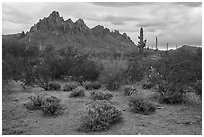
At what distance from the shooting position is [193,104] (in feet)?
39.5

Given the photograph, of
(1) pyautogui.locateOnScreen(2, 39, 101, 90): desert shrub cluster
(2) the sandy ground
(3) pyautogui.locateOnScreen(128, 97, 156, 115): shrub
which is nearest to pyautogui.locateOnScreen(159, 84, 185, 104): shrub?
(2) the sandy ground

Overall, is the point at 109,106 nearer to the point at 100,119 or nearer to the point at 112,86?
the point at 100,119

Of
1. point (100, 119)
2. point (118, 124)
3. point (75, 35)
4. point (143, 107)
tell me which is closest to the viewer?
point (100, 119)

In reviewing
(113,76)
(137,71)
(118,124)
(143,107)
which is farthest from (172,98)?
(137,71)

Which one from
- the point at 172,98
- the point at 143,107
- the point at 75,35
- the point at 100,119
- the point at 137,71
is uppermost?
the point at 75,35

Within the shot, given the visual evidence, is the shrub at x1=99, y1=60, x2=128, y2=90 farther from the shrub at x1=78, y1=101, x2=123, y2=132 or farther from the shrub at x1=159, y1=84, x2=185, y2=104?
the shrub at x1=78, y1=101, x2=123, y2=132

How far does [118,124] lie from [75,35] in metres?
73.4

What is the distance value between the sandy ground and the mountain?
6298cm

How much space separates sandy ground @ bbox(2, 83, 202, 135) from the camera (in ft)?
28.9

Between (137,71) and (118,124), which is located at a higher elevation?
(137,71)

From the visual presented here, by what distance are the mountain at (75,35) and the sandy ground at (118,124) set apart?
63.0 metres

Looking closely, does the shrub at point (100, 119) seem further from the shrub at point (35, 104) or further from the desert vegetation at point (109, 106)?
the shrub at point (35, 104)

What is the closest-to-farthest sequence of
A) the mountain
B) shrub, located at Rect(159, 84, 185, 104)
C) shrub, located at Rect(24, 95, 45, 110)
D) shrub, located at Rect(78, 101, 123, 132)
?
shrub, located at Rect(78, 101, 123, 132), shrub, located at Rect(24, 95, 45, 110), shrub, located at Rect(159, 84, 185, 104), the mountain

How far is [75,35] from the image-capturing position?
268ft
